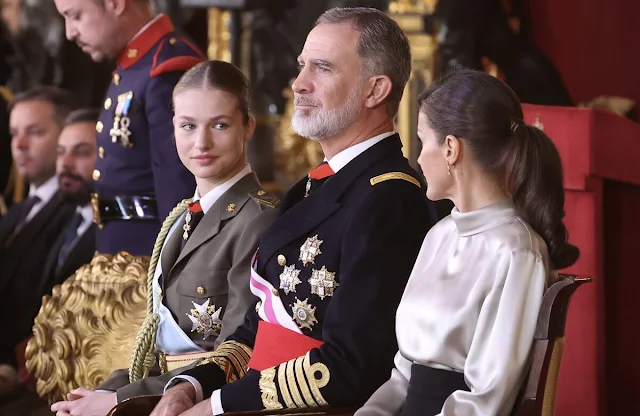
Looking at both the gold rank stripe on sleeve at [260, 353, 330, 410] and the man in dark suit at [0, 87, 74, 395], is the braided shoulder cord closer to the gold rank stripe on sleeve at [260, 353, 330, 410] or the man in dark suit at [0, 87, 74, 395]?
the gold rank stripe on sleeve at [260, 353, 330, 410]

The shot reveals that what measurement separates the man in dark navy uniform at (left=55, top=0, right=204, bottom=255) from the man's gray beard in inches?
37.3

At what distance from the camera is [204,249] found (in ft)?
8.19

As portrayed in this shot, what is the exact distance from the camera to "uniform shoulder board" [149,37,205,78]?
125 inches

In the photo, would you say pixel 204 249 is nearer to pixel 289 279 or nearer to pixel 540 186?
pixel 289 279

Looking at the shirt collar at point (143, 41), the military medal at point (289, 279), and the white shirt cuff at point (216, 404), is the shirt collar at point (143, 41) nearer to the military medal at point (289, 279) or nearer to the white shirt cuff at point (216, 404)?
the military medal at point (289, 279)

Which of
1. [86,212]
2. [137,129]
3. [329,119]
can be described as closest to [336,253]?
[329,119]

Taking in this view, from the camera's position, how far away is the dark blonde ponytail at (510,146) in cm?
181

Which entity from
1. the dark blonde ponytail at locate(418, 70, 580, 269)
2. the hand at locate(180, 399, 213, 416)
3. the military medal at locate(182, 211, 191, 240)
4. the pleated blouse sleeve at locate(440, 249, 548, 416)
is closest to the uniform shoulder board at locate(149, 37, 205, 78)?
the military medal at locate(182, 211, 191, 240)

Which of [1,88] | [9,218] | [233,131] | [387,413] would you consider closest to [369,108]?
[233,131]

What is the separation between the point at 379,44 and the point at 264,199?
49 centimetres

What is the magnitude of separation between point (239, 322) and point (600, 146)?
105 centimetres

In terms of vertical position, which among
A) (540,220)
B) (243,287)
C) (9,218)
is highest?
(540,220)

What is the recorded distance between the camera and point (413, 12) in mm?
5156

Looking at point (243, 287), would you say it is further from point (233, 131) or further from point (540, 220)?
point (540, 220)
